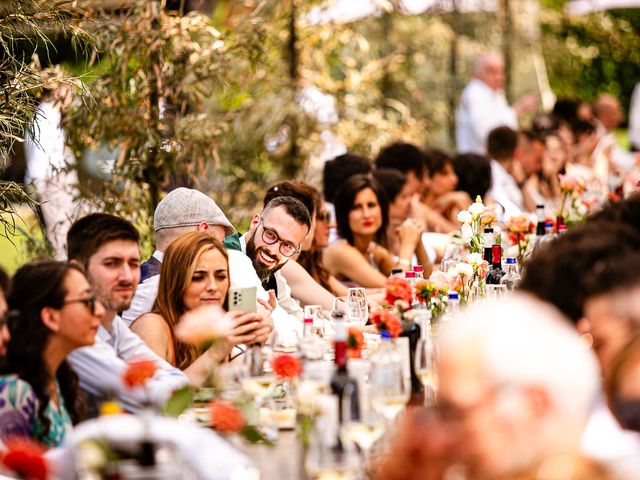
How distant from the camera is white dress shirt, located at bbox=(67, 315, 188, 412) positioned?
352 cm

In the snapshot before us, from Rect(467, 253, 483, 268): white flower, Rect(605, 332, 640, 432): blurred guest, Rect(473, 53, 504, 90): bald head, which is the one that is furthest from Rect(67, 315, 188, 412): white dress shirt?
Rect(473, 53, 504, 90): bald head

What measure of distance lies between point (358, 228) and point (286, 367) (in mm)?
3276

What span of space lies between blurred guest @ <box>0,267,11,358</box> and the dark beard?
2.03 m

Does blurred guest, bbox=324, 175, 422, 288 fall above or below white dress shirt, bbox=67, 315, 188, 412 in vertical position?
above

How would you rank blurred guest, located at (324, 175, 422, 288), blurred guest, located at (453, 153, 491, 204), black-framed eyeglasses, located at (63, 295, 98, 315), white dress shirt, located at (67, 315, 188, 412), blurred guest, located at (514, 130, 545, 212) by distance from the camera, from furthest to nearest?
blurred guest, located at (514, 130, 545, 212)
blurred guest, located at (453, 153, 491, 204)
blurred guest, located at (324, 175, 422, 288)
white dress shirt, located at (67, 315, 188, 412)
black-framed eyeglasses, located at (63, 295, 98, 315)

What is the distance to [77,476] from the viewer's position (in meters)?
2.40

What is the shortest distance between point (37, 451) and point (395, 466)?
728 mm

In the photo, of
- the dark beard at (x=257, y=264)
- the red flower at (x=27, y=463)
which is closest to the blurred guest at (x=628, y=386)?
the red flower at (x=27, y=463)

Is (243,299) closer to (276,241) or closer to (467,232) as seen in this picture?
(276,241)

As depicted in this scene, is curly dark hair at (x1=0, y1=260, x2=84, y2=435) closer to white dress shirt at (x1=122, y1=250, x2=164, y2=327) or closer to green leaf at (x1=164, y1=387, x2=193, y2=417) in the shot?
green leaf at (x1=164, y1=387, x2=193, y2=417)

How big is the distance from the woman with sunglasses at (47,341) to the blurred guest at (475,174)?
5.38 m

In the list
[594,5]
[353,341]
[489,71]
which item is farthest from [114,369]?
[594,5]

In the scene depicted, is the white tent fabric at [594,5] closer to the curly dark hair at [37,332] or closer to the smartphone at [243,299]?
the smartphone at [243,299]

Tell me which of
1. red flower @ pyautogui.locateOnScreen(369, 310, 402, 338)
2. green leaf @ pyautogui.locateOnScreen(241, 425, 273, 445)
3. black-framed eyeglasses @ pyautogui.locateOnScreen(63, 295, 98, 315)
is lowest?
green leaf @ pyautogui.locateOnScreen(241, 425, 273, 445)
